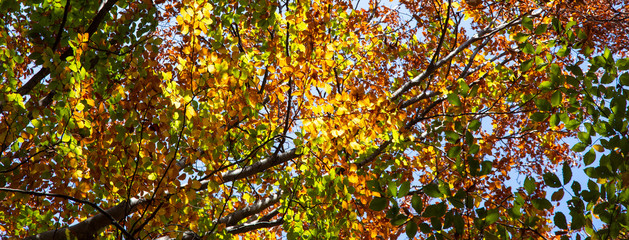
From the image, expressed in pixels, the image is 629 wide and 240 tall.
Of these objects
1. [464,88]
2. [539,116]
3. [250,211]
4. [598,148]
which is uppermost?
[250,211]

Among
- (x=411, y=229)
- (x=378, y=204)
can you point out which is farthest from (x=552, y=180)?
(x=378, y=204)

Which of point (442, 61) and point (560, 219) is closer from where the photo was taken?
point (560, 219)

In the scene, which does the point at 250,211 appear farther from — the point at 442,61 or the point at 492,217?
the point at 492,217

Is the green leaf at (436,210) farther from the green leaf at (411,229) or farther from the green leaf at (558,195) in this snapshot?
the green leaf at (558,195)

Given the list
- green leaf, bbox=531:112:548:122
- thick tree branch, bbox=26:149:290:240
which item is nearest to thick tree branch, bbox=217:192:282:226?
thick tree branch, bbox=26:149:290:240

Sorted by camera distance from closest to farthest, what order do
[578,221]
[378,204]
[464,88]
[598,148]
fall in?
[578,221], [378,204], [598,148], [464,88]

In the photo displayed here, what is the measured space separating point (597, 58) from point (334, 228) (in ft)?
7.21

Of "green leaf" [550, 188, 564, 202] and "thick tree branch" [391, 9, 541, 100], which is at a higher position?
"thick tree branch" [391, 9, 541, 100]

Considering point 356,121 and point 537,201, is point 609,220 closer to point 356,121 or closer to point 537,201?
point 537,201

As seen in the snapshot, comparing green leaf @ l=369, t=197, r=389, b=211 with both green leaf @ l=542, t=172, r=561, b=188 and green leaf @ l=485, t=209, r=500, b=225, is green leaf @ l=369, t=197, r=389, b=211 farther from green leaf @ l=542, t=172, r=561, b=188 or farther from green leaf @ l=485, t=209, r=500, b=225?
green leaf @ l=542, t=172, r=561, b=188

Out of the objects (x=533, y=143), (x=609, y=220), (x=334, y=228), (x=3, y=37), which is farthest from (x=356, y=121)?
(x=533, y=143)

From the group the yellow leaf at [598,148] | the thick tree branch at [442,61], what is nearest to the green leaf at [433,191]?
the yellow leaf at [598,148]

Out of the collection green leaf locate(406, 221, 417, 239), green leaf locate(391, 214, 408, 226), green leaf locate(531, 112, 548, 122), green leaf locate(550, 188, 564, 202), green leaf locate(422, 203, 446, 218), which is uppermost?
green leaf locate(531, 112, 548, 122)

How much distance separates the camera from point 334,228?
3.41 metres
